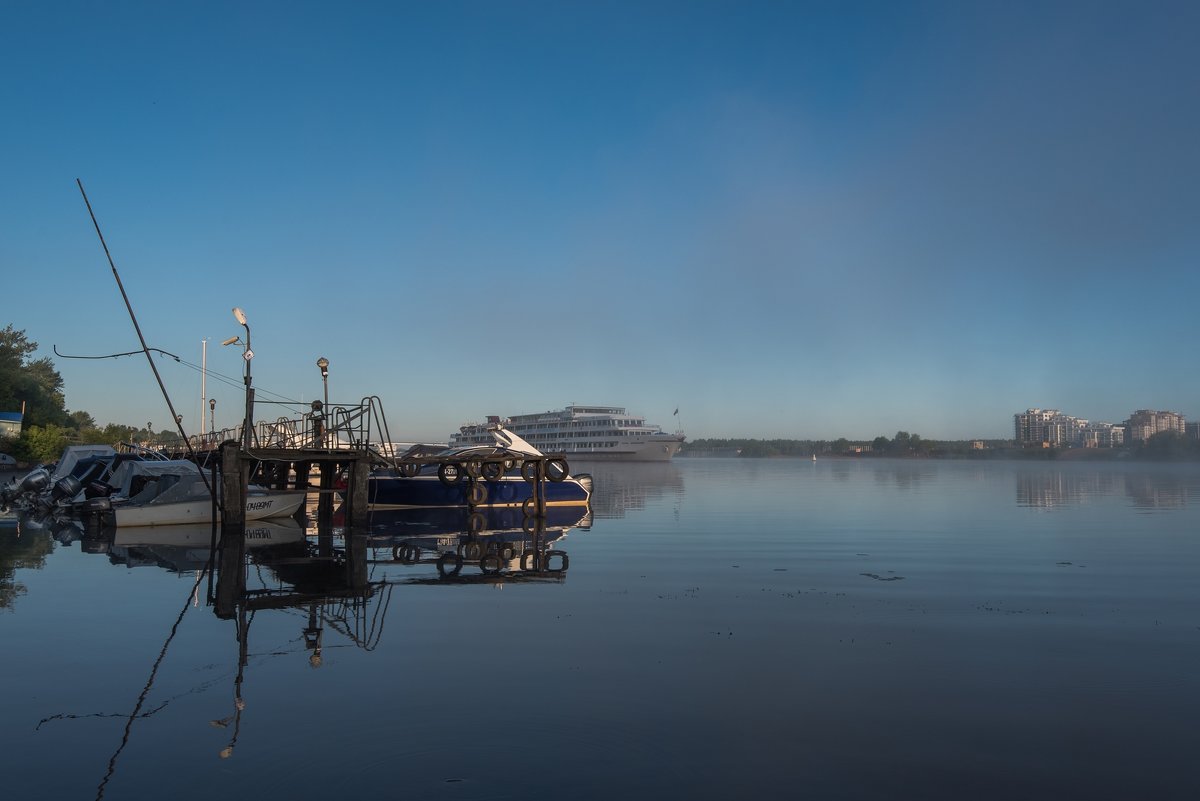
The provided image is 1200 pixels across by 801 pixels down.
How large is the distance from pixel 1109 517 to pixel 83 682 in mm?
34158

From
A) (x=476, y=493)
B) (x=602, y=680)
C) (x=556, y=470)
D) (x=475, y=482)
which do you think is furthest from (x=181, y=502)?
(x=602, y=680)

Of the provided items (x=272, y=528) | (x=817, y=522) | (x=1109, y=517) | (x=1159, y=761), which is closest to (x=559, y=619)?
(x=1159, y=761)

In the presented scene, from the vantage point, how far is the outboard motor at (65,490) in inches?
1270

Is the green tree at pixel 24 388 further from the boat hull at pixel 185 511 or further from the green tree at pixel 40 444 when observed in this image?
the boat hull at pixel 185 511

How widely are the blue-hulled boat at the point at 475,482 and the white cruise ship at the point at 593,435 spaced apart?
87833 millimetres

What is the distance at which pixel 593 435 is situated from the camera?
136375mm

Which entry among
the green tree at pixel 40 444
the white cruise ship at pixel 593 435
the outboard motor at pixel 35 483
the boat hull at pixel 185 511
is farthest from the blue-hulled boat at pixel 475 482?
the white cruise ship at pixel 593 435

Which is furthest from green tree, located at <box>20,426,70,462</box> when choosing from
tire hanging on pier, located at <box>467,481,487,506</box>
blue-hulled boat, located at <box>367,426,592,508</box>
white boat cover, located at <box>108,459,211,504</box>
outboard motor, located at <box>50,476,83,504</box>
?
tire hanging on pier, located at <box>467,481,487,506</box>

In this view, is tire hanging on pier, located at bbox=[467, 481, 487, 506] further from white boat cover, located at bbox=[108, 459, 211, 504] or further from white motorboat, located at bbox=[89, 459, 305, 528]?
white boat cover, located at bbox=[108, 459, 211, 504]

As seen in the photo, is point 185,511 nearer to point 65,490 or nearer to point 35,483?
point 65,490

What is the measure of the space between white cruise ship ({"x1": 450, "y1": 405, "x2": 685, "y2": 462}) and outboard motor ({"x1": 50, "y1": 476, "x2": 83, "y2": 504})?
3500 inches

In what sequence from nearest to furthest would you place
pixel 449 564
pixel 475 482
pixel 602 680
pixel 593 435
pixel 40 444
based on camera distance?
1. pixel 602 680
2. pixel 449 564
3. pixel 475 482
4. pixel 40 444
5. pixel 593 435

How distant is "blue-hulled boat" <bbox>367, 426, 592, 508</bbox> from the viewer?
31906mm

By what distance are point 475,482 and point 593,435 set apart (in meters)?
104
